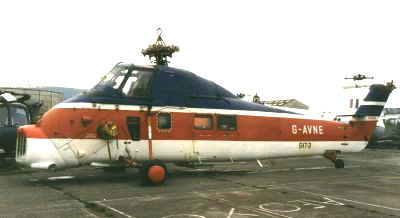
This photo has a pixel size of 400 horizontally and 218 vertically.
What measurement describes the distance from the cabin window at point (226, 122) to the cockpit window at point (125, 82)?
9.10 ft

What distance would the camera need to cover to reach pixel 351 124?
1678cm

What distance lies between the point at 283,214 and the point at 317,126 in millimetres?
8624

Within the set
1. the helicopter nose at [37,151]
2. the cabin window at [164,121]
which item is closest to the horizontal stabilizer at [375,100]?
the cabin window at [164,121]

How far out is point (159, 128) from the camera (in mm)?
12547

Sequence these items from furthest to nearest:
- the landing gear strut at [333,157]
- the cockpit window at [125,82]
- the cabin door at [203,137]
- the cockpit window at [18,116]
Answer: the landing gear strut at [333,157]
the cockpit window at [18,116]
the cabin door at [203,137]
the cockpit window at [125,82]

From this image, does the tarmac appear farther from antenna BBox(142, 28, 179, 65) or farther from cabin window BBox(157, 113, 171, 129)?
antenna BBox(142, 28, 179, 65)

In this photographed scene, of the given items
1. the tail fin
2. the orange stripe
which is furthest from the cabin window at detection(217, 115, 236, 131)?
the tail fin

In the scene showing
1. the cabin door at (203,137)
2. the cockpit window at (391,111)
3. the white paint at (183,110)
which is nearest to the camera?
the white paint at (183,110)

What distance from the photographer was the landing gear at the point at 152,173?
1126cm

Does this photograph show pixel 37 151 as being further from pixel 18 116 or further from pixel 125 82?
pixel 18 116

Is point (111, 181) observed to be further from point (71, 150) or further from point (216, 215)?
point (216, 215)

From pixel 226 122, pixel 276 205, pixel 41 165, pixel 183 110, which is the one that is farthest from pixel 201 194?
pixel 41 165

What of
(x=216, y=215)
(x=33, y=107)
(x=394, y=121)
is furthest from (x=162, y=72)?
(x=394, y=121)

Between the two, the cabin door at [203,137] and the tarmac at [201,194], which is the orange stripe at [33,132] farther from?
the cabin door at [203,137]
